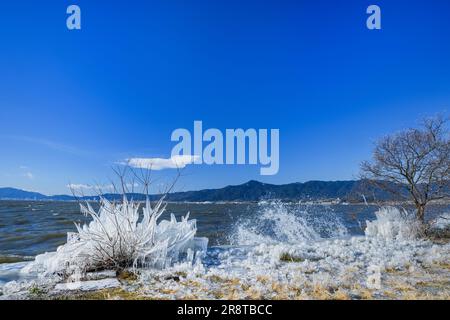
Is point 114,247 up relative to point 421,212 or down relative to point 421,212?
down

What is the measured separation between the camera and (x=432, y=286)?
4.43 m

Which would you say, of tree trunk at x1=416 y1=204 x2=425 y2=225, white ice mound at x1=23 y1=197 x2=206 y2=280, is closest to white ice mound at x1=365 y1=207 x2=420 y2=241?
tree trunk at x1=416 y1=204 x2=425 y2=225

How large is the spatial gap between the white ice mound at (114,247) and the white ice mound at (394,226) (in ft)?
18.9

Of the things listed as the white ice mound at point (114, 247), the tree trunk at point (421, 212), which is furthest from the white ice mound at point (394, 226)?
the white ice mound at point (114, 247)

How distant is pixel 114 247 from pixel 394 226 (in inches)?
284

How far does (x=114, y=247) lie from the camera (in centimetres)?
541

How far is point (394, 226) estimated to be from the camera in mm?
9438

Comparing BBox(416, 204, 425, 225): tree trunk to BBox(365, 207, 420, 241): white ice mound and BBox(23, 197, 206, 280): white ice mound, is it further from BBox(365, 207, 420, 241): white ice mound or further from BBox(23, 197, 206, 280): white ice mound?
BBox(23, 197, 206, 280): white ice mound

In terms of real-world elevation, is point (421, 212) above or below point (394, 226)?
above

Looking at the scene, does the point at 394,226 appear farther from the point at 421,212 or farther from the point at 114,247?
the point at 114,247

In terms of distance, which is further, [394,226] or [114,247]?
[394,226]

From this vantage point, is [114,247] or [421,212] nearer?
[114,247]

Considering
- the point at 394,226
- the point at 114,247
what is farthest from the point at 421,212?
the point at 114,247

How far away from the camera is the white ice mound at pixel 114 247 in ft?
17.1
